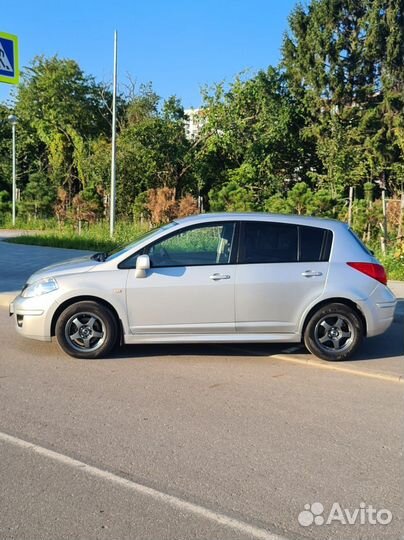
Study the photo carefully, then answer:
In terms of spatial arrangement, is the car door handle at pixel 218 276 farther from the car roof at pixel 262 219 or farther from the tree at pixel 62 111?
the tree at pixel 62 111

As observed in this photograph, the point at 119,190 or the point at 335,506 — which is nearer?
the point at 335,506

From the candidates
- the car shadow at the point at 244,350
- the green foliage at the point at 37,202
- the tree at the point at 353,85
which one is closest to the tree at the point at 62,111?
the green foliage at the point at 37,202

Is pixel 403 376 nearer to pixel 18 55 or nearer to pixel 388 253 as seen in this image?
pixel 388 253

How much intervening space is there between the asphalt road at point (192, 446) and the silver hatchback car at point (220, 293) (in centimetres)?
33

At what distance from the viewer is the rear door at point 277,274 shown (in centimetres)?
636

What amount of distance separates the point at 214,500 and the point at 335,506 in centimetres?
72

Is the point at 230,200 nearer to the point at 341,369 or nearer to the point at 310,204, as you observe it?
the point at 310,204

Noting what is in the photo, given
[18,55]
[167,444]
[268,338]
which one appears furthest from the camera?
[18,55]

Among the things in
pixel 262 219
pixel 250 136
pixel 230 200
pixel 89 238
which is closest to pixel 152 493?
pixel 262 219

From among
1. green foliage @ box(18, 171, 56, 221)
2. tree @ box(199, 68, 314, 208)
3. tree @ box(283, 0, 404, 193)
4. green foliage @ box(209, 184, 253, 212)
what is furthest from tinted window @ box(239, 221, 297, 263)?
green foliage @ box(18, 171, 56, 221)

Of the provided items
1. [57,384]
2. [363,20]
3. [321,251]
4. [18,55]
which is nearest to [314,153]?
[363,20]

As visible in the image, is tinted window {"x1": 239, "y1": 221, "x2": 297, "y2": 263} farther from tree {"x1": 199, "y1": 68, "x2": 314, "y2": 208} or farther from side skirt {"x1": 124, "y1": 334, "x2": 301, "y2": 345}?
tree {"x1": 199, "y1": 68, "x2": 314, "y2": 208}

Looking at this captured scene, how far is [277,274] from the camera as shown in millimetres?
6391

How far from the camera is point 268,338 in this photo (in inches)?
255
